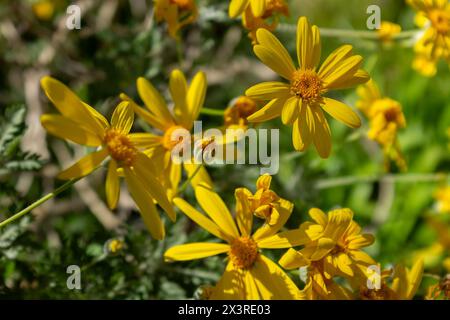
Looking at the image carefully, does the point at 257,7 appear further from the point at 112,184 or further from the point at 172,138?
the point at 112,184

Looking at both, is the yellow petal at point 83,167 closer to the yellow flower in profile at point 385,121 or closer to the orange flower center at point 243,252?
the orange flower center at point 243,252

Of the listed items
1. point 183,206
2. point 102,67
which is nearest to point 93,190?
point 102,67

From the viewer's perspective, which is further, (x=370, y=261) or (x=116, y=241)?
(x=116, y=241)

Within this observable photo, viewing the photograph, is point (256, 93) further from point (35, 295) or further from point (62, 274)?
point (35, 295)

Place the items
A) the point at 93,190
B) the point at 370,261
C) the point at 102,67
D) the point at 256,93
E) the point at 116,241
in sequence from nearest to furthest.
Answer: the point at 256,93
the point at 370,261
the point at 116,241
the point at 102,67
the point at 93,190

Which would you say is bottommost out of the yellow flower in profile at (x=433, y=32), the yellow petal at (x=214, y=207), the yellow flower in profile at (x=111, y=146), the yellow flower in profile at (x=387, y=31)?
the yellow petal at (x=214, y=207)

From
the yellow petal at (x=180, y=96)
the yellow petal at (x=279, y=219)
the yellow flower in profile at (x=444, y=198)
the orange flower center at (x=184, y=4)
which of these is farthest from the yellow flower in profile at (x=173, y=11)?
the yellow flower in profile at (x=444, y=198)
